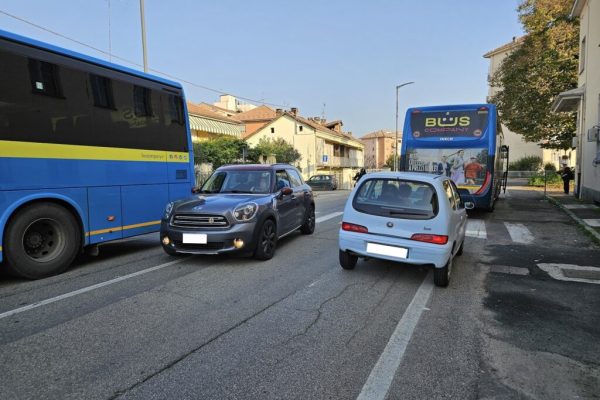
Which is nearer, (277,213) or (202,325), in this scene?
(202,325)

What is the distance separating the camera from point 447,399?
9.23 ft

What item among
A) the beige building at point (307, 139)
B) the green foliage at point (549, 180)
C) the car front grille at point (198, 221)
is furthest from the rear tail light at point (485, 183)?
the beige building at point (307, 139)

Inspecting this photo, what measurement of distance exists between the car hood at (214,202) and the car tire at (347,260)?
5.95ft

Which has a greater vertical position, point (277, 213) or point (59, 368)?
point (277, 213)

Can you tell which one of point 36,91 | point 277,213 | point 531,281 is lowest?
point 531,281

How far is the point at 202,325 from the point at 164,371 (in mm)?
910

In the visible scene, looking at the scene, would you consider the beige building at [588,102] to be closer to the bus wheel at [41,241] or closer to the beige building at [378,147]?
the bus wheel at [41,241]

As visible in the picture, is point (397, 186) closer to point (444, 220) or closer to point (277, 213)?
point (444, 220)

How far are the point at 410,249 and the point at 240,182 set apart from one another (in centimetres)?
380

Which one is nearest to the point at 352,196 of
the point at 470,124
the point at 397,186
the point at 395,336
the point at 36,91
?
the point at 397,186

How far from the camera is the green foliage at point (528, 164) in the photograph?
159ft

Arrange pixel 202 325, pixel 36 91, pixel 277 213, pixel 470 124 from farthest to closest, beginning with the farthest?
pixel 470 124 < pixel 277 213 < pixel 36 91 < pixel 202 325

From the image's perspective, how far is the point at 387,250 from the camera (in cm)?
555

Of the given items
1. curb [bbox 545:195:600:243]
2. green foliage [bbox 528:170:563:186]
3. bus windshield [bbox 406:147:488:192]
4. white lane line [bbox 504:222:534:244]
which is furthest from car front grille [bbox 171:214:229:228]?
green foliage [bbox 528:170:563:186]
